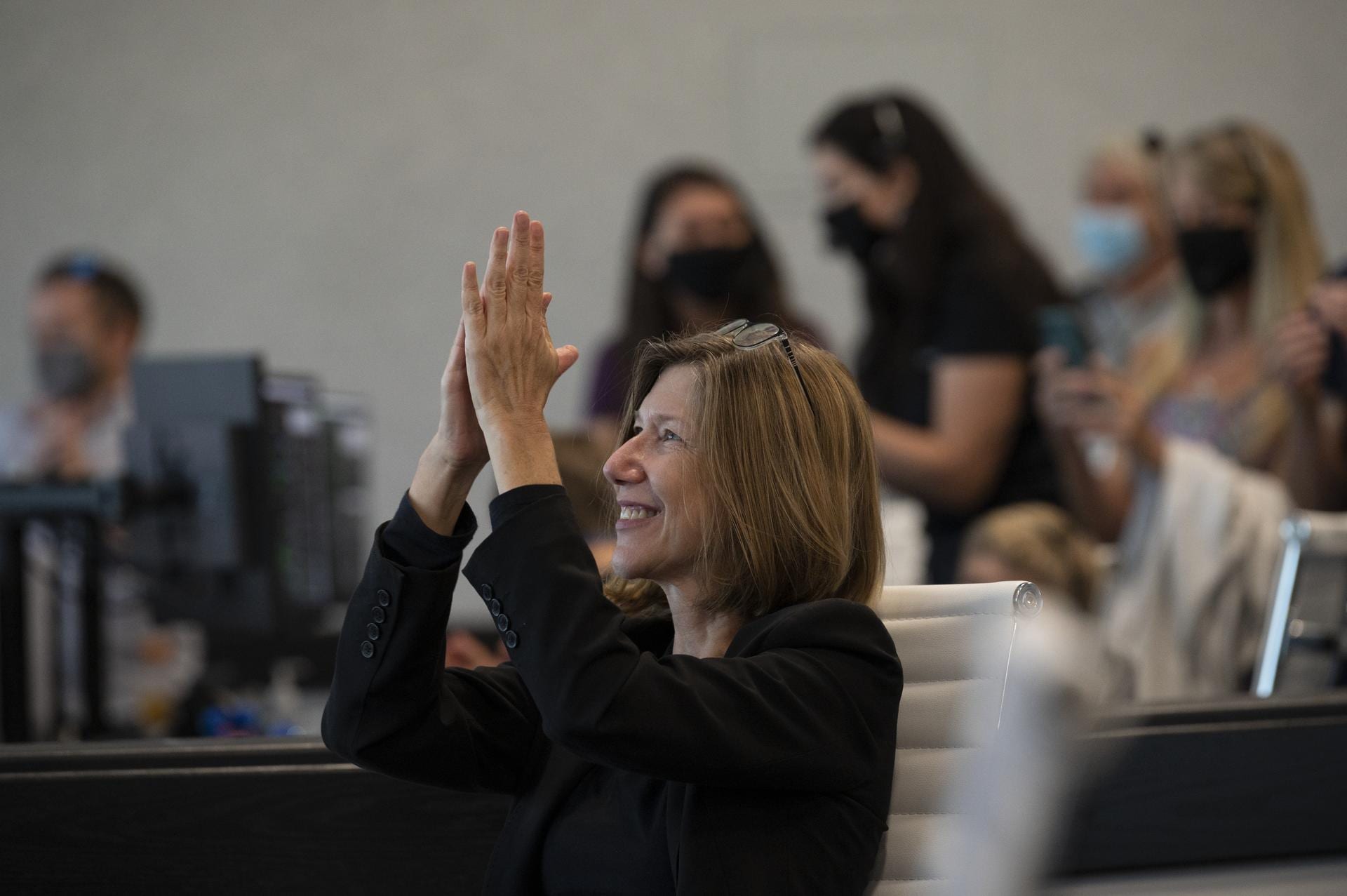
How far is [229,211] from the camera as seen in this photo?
15.2 feet

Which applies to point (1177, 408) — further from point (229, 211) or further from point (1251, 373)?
point (229, 211)

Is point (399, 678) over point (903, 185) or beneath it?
beneath

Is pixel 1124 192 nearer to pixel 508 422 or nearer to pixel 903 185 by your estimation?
pixel 903 185

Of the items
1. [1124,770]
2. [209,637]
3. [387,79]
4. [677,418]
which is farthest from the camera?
[387,79]

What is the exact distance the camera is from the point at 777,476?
101 centimetres

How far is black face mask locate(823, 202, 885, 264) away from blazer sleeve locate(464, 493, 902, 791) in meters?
1.58

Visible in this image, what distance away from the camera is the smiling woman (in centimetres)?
91

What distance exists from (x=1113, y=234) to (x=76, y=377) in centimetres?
244

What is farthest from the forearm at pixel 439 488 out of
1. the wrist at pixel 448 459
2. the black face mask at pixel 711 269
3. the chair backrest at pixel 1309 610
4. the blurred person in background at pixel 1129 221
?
the blurred person in background at pixel 1129 221

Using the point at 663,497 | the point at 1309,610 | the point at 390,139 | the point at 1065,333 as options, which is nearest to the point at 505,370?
the point at 663,497

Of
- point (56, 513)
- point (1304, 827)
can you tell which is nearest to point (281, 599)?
point (56, 513)

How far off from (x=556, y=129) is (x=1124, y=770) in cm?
356

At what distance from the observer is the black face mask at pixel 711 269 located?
103 inches

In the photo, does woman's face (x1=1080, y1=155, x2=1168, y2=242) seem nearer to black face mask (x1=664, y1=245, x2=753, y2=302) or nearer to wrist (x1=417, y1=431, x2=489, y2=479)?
black face mask (x1=664, y1=245, x2=753, y2=302)
